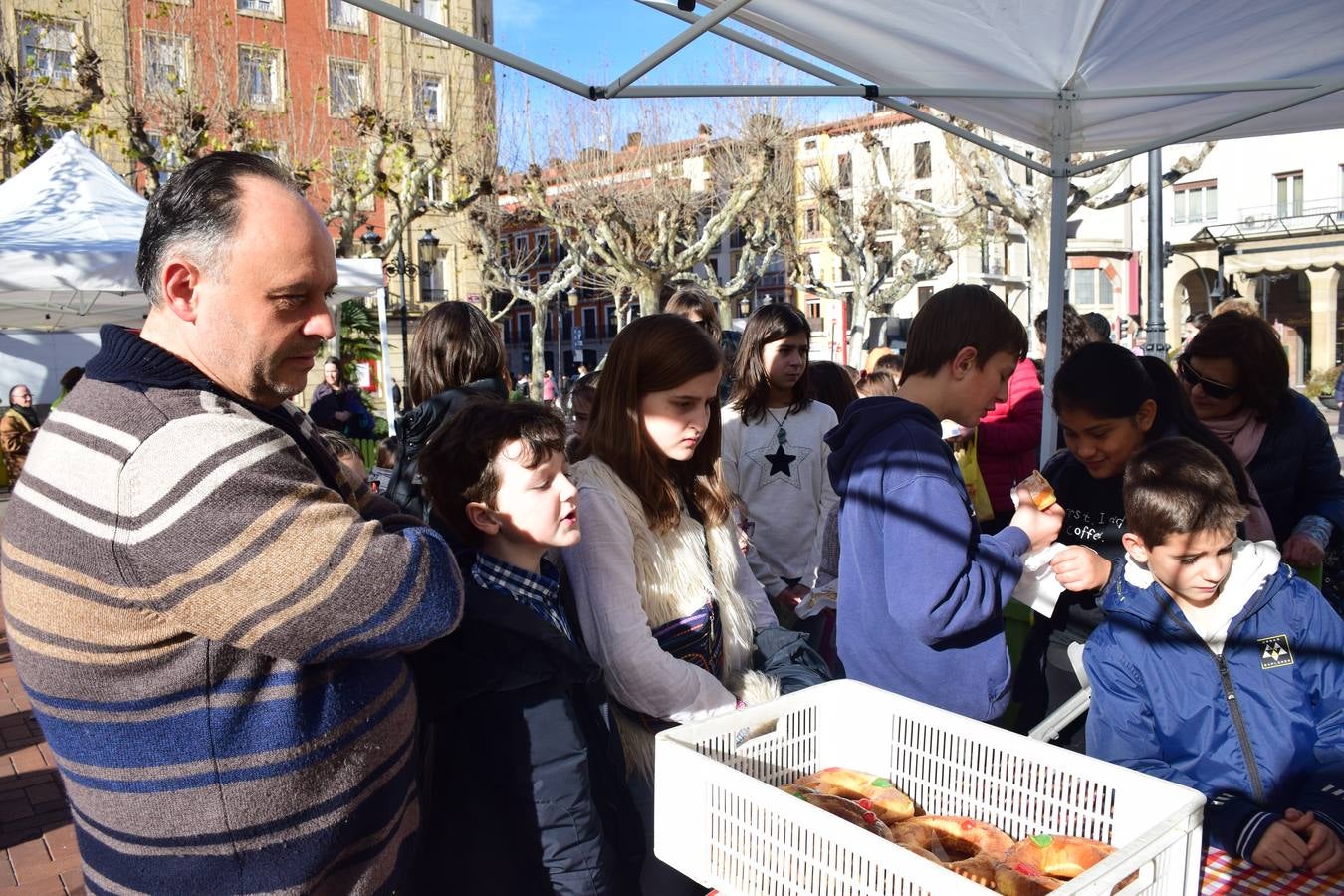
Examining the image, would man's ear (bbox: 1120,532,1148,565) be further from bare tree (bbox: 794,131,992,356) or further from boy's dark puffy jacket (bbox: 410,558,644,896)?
bare tree (bbox: 794,131,992,356)

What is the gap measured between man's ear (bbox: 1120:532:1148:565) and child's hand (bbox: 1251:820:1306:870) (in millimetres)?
628

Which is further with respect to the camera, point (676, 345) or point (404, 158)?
point (404, 158)

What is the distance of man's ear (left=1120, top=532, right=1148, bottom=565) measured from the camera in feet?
7.34

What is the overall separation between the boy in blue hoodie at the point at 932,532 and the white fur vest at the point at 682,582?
0.82 ft

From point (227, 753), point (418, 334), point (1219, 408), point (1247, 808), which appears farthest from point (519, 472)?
point (1219, 408)

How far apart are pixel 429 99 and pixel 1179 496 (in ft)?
81.0

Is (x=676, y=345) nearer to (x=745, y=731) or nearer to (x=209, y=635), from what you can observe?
(x=745, y=731)

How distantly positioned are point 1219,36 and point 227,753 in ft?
12.4

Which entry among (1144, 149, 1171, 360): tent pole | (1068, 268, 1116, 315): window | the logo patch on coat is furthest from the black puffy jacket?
(1068, 268, 1116, 315): window

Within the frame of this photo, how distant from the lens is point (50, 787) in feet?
13.9

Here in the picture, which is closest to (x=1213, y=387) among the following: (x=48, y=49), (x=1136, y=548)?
(x=1136, y=548)

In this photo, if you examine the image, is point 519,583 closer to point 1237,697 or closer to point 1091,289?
point 1237,697

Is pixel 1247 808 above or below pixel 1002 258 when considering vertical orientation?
below

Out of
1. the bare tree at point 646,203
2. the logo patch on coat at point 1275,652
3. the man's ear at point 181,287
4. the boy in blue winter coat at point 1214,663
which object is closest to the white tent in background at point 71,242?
the man's ear at point 181,287
